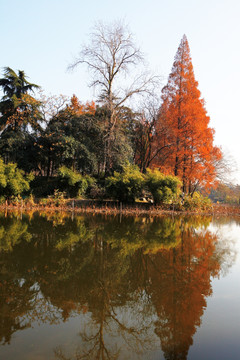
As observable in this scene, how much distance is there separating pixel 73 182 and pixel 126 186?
4074 millimetres

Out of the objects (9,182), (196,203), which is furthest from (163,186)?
(9,182)

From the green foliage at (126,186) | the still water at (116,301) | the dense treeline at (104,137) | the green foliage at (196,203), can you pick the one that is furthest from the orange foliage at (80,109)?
the still water at (116,301)

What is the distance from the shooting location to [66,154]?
2112cm

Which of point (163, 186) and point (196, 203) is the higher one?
point (163, 186)

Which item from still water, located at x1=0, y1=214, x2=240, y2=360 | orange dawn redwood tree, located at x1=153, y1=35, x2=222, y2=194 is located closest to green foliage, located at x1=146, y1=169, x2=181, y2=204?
orange dawn redwood tree, located at x1=153, y1=35, x2=222, y2=194

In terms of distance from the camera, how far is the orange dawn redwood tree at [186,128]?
2178 cm

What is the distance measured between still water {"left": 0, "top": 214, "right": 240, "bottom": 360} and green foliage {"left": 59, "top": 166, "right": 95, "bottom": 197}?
1179 cm

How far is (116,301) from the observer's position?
443cm

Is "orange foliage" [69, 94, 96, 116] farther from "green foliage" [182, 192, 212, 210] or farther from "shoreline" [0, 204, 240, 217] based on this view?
"green foliage" [182, 192, 212, 210]

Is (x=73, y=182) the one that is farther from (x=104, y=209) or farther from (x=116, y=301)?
(x=116, y=301)

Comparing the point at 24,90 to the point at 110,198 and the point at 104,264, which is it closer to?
the point at 110,198

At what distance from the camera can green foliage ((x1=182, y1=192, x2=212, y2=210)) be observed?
20281mm

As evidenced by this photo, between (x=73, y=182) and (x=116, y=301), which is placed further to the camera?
(x=73, y=182)

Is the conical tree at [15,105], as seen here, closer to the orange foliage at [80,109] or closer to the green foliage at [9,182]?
the orange foliage at [80,109]
